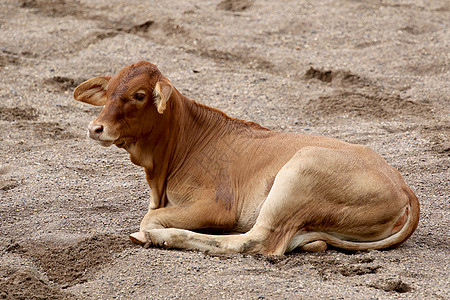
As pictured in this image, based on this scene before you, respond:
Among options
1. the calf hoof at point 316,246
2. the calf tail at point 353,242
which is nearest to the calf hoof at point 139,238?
the calf tail at point 353,242

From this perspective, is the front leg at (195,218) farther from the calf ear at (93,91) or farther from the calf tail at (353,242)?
the calf ear at (93,91)

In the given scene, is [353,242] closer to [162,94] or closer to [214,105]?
[162,94]

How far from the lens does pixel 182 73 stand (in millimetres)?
10047

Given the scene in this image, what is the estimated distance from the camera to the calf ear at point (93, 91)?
5.67 m

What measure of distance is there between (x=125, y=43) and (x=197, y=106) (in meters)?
5.43

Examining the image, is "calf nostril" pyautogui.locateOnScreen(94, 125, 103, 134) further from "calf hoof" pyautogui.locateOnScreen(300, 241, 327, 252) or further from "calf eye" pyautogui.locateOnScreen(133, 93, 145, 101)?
"calf hoof" pyautogui.locateOnScreen(300, 241, 327, 252)

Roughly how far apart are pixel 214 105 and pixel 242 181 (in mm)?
3743

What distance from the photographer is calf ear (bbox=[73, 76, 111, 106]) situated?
18.6 feet

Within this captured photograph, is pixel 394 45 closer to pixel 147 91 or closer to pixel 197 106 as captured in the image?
pixel 197 106

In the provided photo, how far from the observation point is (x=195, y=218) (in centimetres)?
538

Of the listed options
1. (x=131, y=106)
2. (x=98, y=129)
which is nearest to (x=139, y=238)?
(x=98, y=129)

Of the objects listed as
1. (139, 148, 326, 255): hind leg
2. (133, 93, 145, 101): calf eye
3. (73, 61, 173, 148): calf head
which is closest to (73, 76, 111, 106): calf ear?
(73, 61, 173, 148): calf head

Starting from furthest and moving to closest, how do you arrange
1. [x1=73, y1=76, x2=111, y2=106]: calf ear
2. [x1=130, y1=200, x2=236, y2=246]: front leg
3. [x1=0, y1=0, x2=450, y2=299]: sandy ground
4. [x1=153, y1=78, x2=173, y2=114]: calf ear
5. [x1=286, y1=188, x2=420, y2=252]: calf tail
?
[x1=73, y1=76, x2=111, y2=106]: calf ear < [x1=130, y1=200, x2=236, y2=246]: front leg < [x1=286, y1=188, x2=420, y2=252]: calf tail < [x1=153, y1=78, x2=173, y2=114]: calf ear < [x1=0, y1=0, x2=450, y2=299]: sandy ground

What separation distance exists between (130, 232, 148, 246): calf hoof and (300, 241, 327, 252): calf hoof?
1.19 m
